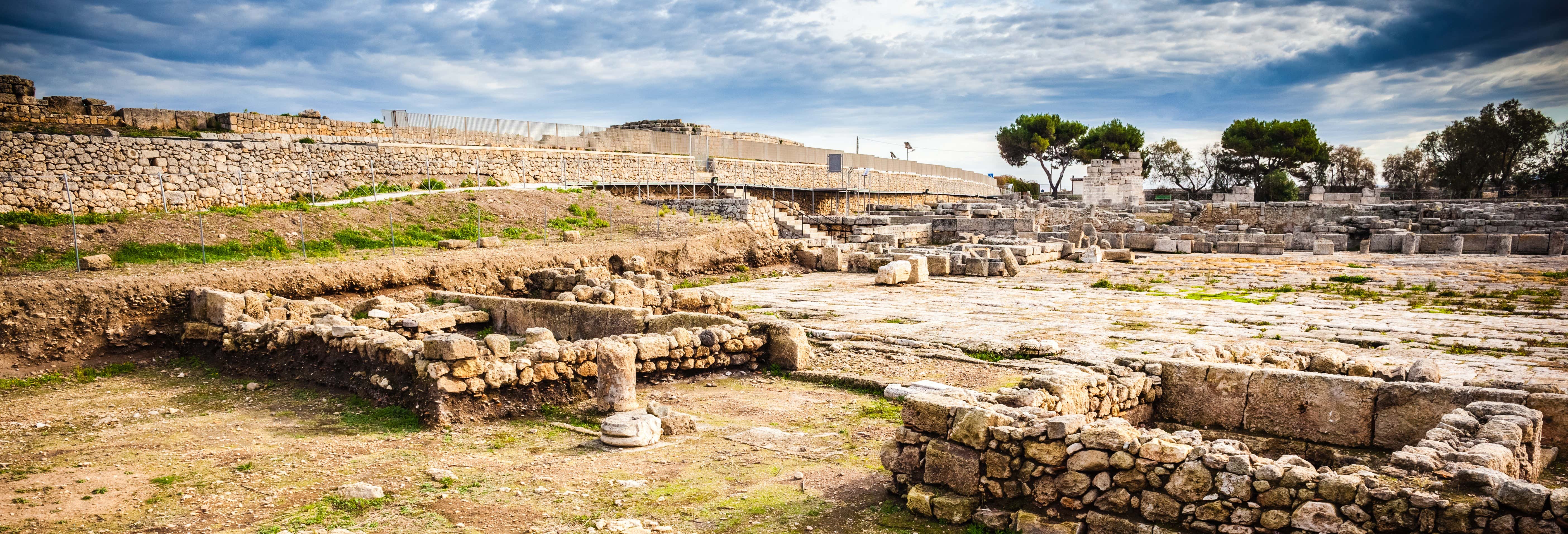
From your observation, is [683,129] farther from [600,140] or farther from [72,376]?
[72,376]

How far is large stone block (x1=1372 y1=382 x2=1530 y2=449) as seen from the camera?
6.57 metres

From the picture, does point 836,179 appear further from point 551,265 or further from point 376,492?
point 376,492

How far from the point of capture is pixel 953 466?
5734mm

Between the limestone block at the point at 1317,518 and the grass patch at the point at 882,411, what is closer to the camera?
the limestone block at the point at 1317,518

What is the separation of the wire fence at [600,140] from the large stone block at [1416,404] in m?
29.1

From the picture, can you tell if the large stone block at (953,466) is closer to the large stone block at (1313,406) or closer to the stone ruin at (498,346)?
the stone ruin at (498,346)

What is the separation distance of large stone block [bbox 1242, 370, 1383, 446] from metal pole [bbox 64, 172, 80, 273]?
1571cm

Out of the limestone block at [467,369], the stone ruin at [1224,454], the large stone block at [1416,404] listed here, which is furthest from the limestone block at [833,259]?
the large stone block at [1416,404]

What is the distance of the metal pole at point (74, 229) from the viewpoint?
13.0 m

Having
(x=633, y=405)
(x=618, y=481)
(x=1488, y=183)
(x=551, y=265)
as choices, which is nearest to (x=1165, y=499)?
(x=618, y=481)

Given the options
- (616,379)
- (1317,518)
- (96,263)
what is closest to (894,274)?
(616,379)

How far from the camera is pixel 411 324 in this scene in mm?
12391

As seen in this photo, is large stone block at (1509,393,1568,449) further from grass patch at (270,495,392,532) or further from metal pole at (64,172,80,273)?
metal pole at (64,172,80,273)

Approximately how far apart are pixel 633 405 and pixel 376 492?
2930 mm
